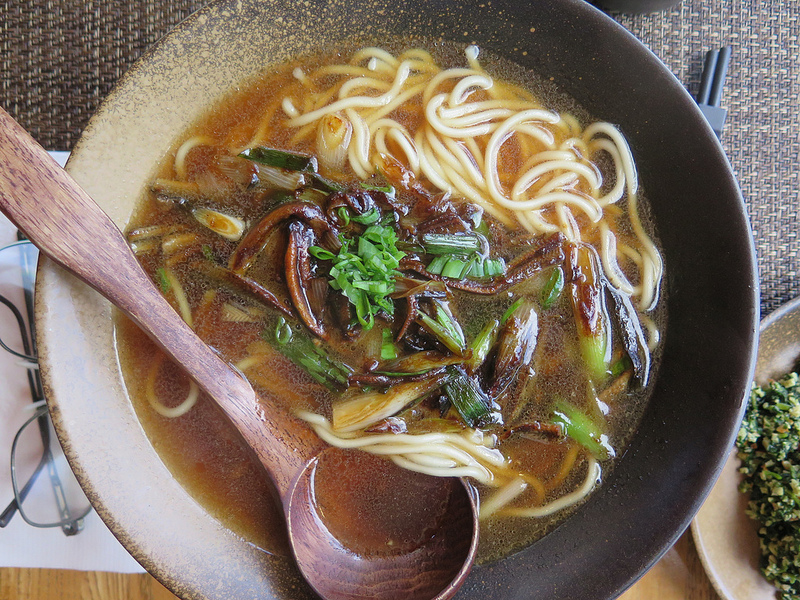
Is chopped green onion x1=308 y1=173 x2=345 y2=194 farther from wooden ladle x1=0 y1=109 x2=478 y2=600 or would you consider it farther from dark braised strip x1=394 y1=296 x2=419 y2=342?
wooden ladle x1=0 y1=109 x2=478 y2=600

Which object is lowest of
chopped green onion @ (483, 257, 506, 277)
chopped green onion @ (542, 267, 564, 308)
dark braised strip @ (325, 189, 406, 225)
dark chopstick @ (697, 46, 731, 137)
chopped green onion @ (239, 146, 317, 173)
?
chopped green onion @ (542, 267, 564, 308)

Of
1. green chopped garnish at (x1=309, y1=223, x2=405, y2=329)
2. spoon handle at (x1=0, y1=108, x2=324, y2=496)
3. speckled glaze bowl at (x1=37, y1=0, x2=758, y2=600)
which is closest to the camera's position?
spoon handle at (x1=0, y1=108, x2=324, y2=496)

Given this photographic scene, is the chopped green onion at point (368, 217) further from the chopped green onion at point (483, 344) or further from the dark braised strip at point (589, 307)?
the dark braised strip at point (589, 307)

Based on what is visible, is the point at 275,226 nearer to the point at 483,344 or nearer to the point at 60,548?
the point at 483,344

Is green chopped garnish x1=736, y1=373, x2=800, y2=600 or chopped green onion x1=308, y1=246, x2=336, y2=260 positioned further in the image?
green chopped garnish x1=736, y1=373, x2=800, y2=600

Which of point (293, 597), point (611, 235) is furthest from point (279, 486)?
point (611, 235)

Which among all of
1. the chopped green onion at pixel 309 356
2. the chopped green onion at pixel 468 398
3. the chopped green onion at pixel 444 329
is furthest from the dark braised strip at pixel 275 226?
the chopped green onion at pixel 468 398

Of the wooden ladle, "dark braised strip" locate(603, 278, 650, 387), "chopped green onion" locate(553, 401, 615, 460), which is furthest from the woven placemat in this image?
the wooden ladle
